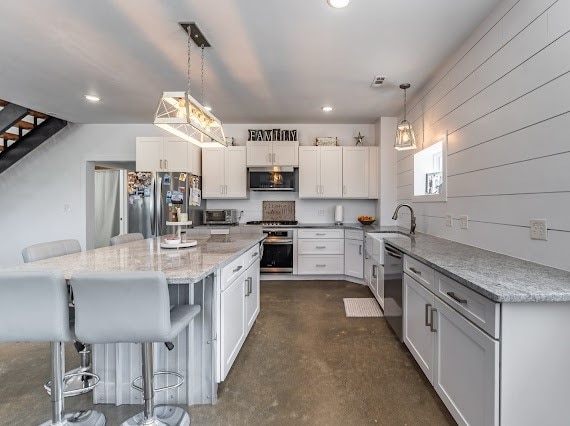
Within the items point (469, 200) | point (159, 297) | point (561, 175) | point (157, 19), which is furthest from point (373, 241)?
point (157, 19)

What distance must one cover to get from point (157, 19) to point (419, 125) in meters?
3.07

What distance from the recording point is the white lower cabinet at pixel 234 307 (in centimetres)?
196

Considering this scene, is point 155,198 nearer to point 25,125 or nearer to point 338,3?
point 25,125

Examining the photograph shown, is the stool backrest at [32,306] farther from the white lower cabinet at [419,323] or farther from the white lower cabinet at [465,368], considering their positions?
the white lower cabinet at [419,323]

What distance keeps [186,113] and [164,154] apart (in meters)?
2.96

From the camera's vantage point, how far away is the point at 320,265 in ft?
16.1

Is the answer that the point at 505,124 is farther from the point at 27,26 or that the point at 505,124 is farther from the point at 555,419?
the point at 27,26

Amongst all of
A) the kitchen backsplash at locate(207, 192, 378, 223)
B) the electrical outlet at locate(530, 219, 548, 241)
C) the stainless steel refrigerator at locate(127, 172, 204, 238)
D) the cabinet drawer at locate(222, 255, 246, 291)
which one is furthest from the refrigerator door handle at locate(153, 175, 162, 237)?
the electrical outlet at locate(530, 219, 548, 241)

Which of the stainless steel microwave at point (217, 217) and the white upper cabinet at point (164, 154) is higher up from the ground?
the white upper cabinet at point (164, 154)

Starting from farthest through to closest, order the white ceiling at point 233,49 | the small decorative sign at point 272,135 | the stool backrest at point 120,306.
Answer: the small decorative sign at point 272,135
the white ceiling at point 233,49
the stool backrest at point 120,306

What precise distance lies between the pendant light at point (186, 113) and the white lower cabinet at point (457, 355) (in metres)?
2.00

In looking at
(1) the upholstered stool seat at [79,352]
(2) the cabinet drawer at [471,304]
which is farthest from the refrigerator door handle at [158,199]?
(2) the cabinet drawer at [471,304]

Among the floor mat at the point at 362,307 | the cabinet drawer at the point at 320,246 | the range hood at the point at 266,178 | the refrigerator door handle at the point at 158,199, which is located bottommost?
→ the floor mat at the point at 362,307

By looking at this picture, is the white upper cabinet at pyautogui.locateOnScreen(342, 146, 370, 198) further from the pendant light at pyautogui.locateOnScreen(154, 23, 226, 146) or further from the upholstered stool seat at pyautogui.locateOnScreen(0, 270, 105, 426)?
the upholstered stool seat at pyautogui.locateOnScreen(0, 270, 105, 426)
